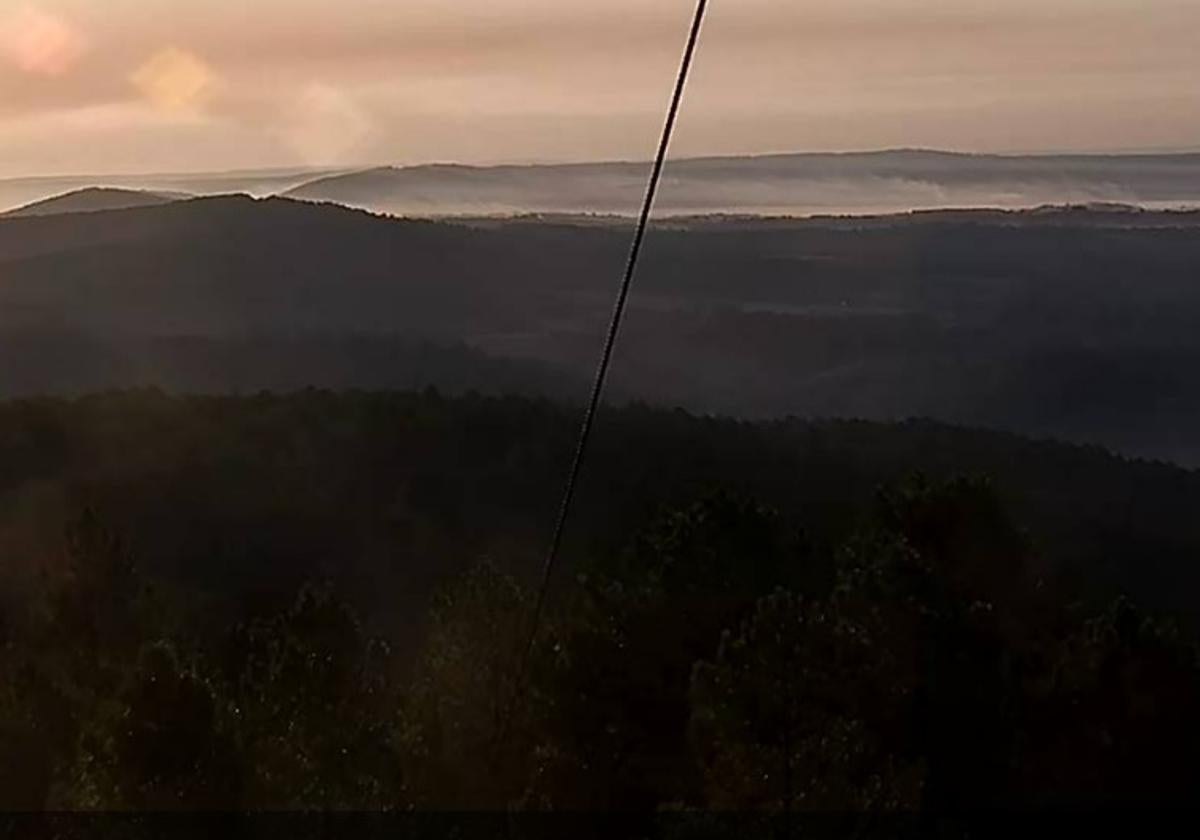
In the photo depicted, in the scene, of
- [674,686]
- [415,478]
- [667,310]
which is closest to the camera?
[674,686]

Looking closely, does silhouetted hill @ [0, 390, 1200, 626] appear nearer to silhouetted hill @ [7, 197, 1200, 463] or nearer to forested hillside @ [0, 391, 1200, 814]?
silhouetted hill @ [7, 197, 1200, 463]

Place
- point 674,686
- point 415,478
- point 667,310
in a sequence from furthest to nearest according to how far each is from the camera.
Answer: point 667,310 < point 415,478 < point 674,686

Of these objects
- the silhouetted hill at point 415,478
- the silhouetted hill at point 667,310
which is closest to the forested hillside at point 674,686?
the silhouetted hill at point 415,478

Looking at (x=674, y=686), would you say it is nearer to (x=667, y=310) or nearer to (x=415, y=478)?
(x=415, y=478)

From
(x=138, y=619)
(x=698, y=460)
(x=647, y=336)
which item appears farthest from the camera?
(x=647, y=336)

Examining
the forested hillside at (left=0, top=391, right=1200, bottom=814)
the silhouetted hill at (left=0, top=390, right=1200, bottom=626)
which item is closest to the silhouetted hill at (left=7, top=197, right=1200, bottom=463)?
the silhouetted hill at (left=0, top=390, right=1200, bottom=626)

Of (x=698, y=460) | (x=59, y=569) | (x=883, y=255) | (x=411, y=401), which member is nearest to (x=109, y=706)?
(x=59, y=569)

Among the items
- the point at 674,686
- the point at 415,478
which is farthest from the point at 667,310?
the point at 674,686

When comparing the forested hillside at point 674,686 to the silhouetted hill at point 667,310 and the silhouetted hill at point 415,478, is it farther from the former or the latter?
the silhouetted hill at point 667,310

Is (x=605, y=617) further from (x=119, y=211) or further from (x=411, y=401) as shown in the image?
(x=119, y=211)

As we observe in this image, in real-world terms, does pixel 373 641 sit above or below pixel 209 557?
above
